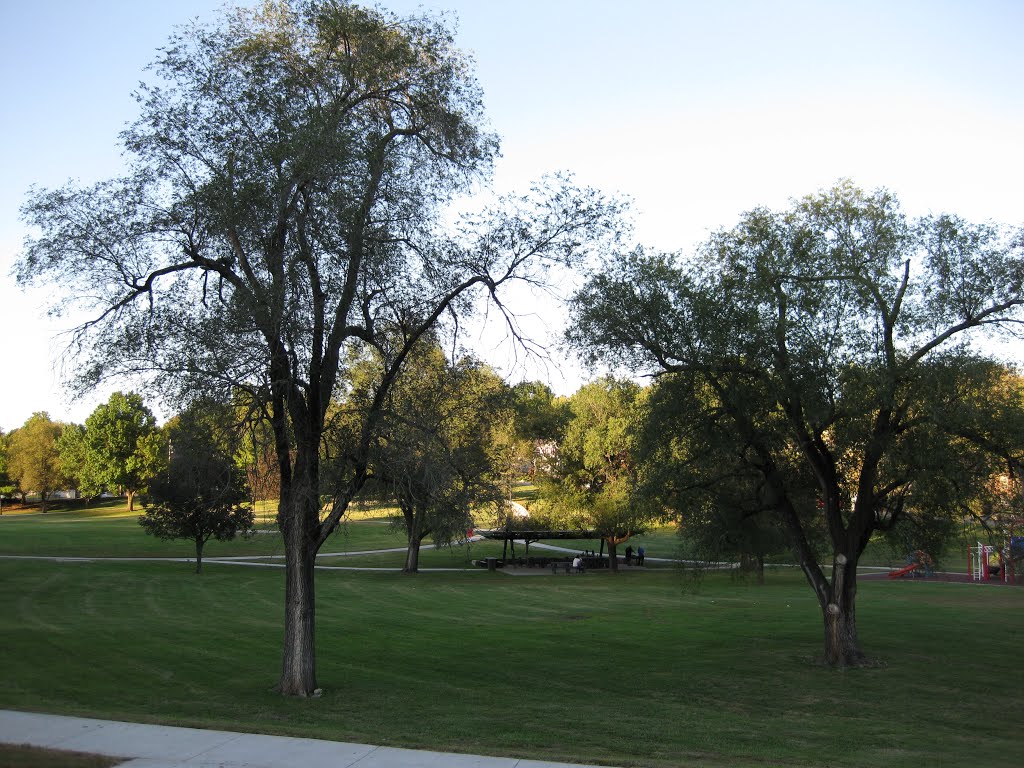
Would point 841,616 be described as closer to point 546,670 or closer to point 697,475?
point 697,475

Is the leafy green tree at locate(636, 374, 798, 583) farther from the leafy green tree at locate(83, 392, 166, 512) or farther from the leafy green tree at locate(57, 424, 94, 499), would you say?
the leafy green tree at locate(57, 424, 94, 499)

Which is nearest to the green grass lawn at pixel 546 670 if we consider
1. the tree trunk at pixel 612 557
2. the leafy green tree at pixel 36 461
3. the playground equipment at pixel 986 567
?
the playground equipment at pixel 986 567

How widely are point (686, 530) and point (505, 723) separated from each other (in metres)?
9.58

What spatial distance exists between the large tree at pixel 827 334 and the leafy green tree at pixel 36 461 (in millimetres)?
88300

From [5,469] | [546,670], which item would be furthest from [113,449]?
[546,670]

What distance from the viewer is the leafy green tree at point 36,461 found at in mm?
90438

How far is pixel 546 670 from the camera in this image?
60.6 feet

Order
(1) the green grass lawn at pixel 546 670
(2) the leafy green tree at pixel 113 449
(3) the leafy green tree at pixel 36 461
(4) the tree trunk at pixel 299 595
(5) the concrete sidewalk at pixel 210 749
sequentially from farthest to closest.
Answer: (3) the leafy green tree at pixel 36 461 < (2) the leafy green tree at pixel 113 449 < (4) the tree trunk at pixel 299 595 < (1) the green grass lawn at pixel 546 670 < (5) the concrete sidewalk at pixel 210 749

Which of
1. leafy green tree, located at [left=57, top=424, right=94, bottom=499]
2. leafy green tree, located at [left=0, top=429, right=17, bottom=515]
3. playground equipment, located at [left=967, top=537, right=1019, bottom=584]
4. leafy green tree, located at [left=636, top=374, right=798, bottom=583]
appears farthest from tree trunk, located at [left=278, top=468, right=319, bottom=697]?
leafy green tree, located at [left=0, top=429, right=17, bottom=515]

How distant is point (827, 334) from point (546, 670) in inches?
365

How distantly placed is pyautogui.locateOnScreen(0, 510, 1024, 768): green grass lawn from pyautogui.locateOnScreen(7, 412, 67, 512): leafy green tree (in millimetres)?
61236

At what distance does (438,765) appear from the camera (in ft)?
28.8

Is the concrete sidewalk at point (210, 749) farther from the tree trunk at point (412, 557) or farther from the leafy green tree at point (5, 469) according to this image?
the leafy green tree at point (5, 469)

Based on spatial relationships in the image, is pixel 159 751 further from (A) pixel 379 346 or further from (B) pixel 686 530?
(B) pixel 686 530
